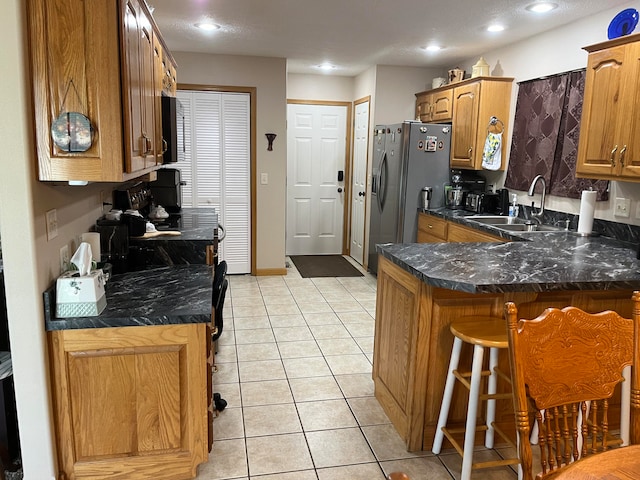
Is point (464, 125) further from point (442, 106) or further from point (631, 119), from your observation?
point (631, 119)

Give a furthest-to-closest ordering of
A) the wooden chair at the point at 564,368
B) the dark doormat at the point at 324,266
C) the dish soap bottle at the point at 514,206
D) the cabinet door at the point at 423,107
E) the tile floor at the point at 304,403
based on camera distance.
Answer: the dark doormat at the point at 324,266, the cabinet door at the point at 423,107, the dish soap bottle at the point at 514,206, the tile floor at the point at 304,403, the wooden chair at the point at 564,368

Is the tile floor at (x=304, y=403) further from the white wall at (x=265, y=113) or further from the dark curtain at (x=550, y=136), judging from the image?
the dark curtain at (x=550, y=136)

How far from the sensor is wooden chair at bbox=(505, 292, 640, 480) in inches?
51.0

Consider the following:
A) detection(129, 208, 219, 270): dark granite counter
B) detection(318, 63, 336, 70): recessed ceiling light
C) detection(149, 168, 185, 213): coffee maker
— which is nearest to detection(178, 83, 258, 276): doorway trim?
detection(318, 63, 336, 70): recessed ceiling light

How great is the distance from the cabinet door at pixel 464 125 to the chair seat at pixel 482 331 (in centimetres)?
272

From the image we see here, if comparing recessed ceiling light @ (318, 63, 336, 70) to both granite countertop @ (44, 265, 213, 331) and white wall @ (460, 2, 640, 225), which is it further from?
granite countertop @ (44, 265, 213, 331)

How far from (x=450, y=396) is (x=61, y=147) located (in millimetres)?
1900

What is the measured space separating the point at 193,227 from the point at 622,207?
9.69 feet

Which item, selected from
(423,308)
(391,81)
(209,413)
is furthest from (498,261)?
(391,81)

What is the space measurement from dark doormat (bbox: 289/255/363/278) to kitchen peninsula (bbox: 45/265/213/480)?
143 inches

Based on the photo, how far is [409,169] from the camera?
4.87 meters

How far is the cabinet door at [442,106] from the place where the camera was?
4.93 meters

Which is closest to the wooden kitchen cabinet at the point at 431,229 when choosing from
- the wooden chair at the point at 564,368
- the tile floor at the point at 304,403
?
the tile floor at the point at 304,403

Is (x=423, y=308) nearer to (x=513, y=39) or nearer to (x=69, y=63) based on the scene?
(x=69, y=63)
